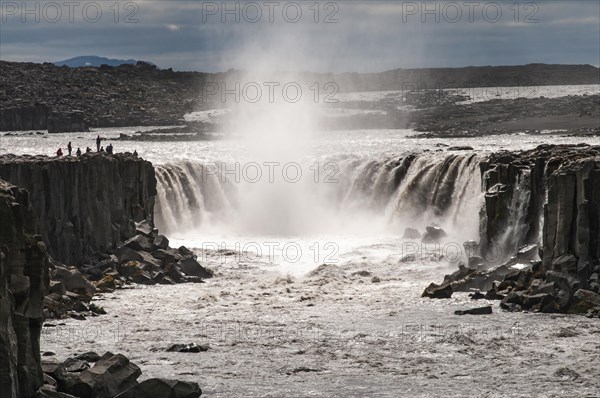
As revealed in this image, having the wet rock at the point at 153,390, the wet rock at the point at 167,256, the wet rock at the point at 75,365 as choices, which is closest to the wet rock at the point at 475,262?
the wet rock at the point at 167,256

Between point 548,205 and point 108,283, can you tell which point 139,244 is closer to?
point 108,283

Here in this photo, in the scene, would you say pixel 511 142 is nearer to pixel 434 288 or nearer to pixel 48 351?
pixel 434 288

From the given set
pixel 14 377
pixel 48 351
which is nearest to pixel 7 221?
pixel 14 377

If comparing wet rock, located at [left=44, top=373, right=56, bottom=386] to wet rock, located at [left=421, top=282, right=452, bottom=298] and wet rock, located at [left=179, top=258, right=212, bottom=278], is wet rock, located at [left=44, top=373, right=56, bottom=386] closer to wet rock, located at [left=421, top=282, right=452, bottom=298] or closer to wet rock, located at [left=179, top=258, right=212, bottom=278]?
wet rock, located at [left=421, top=282, right=452, bottom=298]

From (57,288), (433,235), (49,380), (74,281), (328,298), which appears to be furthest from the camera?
(433,235)

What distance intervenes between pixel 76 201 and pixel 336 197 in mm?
30904

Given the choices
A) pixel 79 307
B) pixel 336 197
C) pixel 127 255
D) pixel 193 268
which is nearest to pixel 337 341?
pixel 79 307

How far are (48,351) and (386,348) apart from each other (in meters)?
12.7

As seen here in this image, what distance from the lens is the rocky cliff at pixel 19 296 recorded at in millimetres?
35594

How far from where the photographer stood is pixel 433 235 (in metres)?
80.1

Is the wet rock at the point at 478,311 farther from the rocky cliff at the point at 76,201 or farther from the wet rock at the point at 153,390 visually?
the rocky cliff at the point at 76,201

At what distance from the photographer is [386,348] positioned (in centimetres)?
5125

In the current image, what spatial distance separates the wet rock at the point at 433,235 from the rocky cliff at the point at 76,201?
57.4 ft

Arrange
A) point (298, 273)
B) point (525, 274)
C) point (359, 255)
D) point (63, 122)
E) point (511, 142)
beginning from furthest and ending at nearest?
point (63, 122) < point (511, 142) < point (359, 255) < point (298, 273) < point (525, 274)
